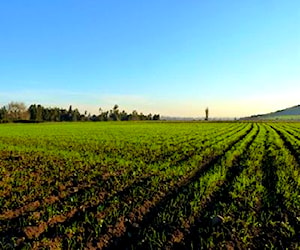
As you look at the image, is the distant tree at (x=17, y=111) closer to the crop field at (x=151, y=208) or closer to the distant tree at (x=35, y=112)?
the distant tree at (x=35, y=112)

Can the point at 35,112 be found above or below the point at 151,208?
above

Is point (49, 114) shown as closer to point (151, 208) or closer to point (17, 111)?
point (17, 111)

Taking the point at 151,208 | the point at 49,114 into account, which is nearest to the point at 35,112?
the point at 49,114

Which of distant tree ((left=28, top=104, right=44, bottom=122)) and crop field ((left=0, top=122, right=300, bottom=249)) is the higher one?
distant tree ((left=28, top=104, right=44, bottom=122))

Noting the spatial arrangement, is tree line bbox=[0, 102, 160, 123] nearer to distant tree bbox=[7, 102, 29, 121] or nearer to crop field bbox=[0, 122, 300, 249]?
distant tree bbox=[7, 102, 29, 121]

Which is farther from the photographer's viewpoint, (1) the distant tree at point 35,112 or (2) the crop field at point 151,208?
(1) the distant tree at point 35,112

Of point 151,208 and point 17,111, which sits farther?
point 17,111

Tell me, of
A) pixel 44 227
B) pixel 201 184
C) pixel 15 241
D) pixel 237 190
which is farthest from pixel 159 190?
pixel 15 241

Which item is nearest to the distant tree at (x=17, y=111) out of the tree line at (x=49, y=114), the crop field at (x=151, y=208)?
the tree line at (x=49, y=114)

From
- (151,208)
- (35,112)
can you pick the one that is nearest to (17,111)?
(35,112)

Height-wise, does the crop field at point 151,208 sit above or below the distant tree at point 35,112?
below

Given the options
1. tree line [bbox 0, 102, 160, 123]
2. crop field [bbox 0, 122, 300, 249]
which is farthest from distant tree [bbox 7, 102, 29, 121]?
crop field [bbox 0, 122, 300, 249]

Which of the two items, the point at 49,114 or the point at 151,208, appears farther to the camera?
the point at 49,114

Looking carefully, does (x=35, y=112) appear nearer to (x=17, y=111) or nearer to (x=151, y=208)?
(x=17, y=111)
